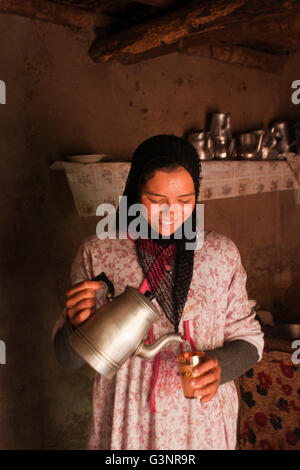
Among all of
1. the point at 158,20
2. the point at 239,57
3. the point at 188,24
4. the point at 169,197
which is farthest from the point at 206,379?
the point at 239,57

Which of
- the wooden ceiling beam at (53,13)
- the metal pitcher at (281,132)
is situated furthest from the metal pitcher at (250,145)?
the wooden ceiling beam at (53,13)

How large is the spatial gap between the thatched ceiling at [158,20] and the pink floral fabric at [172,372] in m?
1.01

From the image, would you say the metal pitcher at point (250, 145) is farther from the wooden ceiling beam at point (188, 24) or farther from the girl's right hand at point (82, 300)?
the girl's right hand at point (82, 300)

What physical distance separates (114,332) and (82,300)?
0.44ft

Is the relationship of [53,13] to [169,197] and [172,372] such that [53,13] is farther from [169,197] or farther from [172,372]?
[172,372]

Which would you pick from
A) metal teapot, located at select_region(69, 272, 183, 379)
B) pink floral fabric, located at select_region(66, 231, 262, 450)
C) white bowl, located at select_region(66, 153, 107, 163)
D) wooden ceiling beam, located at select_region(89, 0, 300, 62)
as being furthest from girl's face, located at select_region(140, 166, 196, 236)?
white bowl, located at select_region(66, 153, 107, 163)

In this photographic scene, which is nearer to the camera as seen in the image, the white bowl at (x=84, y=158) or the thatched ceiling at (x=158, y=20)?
the thatched ceiling at (x=158, y=20)

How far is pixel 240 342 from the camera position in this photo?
136 cm

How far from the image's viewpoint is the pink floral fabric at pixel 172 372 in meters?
1.32

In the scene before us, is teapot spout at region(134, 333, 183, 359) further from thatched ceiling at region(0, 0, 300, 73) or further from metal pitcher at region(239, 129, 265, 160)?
metal pitcher at region(239, 129, 265, 160)

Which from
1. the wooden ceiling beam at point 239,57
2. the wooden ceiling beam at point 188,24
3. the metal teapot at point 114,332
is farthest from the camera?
the wooden ceiling beam at point 239,57

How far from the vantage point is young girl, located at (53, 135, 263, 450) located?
1303 millimetres
